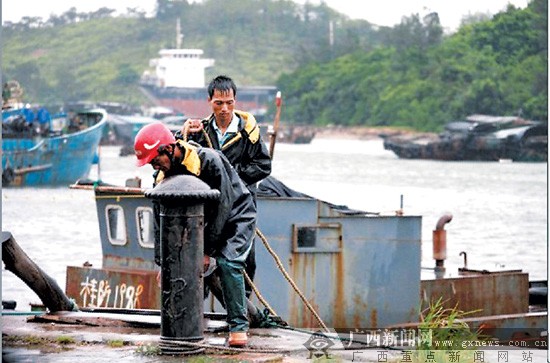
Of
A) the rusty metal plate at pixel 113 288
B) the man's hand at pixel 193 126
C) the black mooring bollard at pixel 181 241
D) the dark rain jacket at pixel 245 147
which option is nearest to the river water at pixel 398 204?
the rusty metal plate at pixel 113 288

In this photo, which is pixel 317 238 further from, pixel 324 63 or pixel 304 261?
pixel 324 63

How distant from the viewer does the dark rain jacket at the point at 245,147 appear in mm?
9867

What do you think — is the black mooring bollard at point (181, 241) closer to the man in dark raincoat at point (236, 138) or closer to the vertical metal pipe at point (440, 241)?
the man in dark raincoat at point (236, 138)

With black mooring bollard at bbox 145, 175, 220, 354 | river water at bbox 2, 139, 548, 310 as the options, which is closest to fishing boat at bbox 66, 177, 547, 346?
river water at bbox 2, 139, 548, 310

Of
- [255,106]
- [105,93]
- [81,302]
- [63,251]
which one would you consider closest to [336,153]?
[255,106]

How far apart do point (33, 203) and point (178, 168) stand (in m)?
51.8

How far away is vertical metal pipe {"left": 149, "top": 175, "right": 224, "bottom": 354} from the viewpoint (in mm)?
8711

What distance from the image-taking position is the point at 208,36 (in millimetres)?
154250

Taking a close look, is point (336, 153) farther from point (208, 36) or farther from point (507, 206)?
point (507, 206)

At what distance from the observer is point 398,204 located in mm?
56250

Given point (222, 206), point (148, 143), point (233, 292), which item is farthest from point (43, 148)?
point (148, 143)

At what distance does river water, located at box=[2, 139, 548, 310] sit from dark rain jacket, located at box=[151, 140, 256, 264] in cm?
866

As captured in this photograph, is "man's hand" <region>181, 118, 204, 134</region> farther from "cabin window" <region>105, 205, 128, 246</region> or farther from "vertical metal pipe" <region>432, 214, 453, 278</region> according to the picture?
"vertical metal pipe" <region>432, 214, 453, 278</region>

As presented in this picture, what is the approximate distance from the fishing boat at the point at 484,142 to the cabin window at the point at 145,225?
77.1 meters
